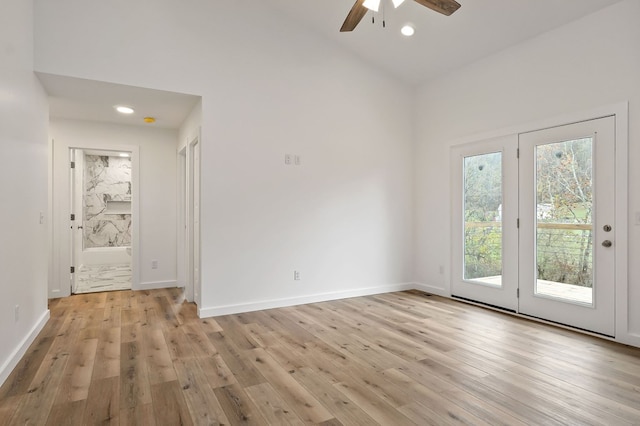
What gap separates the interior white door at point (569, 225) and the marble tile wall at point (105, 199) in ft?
27.1

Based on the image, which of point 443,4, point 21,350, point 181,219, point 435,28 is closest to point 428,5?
point 443,4

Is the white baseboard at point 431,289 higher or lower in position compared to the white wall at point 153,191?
lower

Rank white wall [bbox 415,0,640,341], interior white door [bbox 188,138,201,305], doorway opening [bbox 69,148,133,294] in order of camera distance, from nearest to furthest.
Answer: white wall [bbox 415,0,640,341], interior white door [bbox 188,138,201,305], doorway opening [bbox 69,148,133,294]

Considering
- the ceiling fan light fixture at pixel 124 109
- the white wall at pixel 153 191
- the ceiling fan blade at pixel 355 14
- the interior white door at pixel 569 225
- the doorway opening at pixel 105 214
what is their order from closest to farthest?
the ceiling fan blade at pixel 355 14 → the interior white door at pixel 569 225 → the ceiling fan light fixture at pixel 124 109 → the white wall at pixel 153 191 → the doorway opening at pixel 105 214

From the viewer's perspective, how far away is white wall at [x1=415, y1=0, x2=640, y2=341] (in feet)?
10.3

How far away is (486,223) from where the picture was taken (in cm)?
443

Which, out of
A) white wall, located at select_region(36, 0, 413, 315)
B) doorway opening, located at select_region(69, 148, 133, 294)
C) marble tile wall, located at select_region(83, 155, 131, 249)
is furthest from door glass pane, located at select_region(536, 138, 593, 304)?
marble tile wall, located at select_region(83, 155, 131, 249)

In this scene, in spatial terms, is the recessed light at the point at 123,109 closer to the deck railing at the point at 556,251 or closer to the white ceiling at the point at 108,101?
the white ceiling at the point at 108,101

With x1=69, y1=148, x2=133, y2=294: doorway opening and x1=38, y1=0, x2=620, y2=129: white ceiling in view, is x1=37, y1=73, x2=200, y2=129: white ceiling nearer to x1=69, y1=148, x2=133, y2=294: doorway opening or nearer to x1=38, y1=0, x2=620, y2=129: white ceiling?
x1=38, y1=0, x2=620, y2=129: white ceiling

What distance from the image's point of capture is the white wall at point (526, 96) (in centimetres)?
313

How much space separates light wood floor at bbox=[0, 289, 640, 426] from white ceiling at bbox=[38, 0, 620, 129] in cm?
237

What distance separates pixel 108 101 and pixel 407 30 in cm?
345

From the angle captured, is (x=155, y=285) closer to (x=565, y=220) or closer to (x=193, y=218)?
(x=193, y=218)

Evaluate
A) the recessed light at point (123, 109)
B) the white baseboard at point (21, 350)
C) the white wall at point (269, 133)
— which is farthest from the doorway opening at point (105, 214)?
the white wall at point (269, 133)
